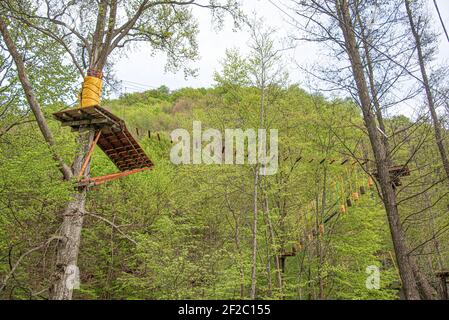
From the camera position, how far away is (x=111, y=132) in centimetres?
668

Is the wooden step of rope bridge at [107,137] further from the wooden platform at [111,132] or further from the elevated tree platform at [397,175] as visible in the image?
the elevated tree platform at [397,175]

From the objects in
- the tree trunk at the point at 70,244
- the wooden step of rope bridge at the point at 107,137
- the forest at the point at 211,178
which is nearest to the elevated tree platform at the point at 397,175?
the forest at the point at 211,178

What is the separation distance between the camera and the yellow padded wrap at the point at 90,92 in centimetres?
619

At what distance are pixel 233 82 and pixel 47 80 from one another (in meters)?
4.72

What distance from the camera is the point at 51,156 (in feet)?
17.4

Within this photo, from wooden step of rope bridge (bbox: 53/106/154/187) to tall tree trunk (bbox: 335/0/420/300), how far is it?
3.80 meters

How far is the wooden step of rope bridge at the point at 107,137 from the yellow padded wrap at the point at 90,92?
216 millimetres

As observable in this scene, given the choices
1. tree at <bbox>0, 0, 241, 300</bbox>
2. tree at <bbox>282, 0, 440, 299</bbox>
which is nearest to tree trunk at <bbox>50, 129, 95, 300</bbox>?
tree at <bbox>0, 0, 241, 300</bbox>

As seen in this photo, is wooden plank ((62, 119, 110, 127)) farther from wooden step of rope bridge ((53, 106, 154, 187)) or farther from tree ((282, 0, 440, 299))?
tree ((282, 0, 440, 299))

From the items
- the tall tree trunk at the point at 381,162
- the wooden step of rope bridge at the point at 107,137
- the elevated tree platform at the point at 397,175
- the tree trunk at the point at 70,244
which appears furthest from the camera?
the wooden step of rope bridge at the point at 107,137

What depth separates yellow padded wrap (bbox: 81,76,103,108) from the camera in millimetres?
6188

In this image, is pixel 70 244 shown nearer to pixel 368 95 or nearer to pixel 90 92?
pixel 90 92

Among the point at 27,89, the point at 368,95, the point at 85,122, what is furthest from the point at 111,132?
the point at 368,95
